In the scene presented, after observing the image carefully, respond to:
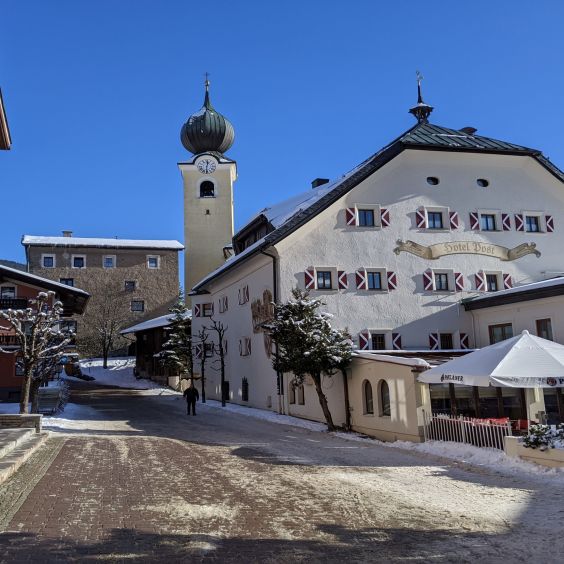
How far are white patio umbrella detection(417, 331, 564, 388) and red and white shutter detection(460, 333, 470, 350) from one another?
11.3 m

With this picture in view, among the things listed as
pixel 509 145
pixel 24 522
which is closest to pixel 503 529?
pixel 24 522

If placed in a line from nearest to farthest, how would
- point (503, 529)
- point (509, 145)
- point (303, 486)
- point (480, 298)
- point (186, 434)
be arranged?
1. point (503, 529)
2. point (303, 486)
3. point (186, 434)
4. point (480, 298)
5. point (509, 145)

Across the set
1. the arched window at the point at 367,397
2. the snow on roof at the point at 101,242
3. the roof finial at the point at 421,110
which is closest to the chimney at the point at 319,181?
the roof finial at the point at 421,110

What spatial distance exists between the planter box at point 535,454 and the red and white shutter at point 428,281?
14170mm

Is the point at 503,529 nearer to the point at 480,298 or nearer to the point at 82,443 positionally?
the point at 82,443

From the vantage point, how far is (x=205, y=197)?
194 ft

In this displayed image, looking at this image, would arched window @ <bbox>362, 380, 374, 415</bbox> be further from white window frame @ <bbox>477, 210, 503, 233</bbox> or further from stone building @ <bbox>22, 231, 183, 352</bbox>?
stone building @ <bbox>22, 231, 183, 352</bbox>

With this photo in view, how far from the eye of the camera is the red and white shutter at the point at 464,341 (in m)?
26.4

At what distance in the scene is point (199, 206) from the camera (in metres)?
59.0

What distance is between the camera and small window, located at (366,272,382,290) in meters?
26.1

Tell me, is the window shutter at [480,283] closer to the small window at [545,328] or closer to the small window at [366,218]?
the small window at [545,328]

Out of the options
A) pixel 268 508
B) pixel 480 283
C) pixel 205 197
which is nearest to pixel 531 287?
pixel 480 283

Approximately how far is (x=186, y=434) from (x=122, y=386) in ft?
101

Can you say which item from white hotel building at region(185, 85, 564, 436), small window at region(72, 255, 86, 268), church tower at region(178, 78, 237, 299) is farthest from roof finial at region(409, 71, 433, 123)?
small window at region(72, 255, 86, 268)
